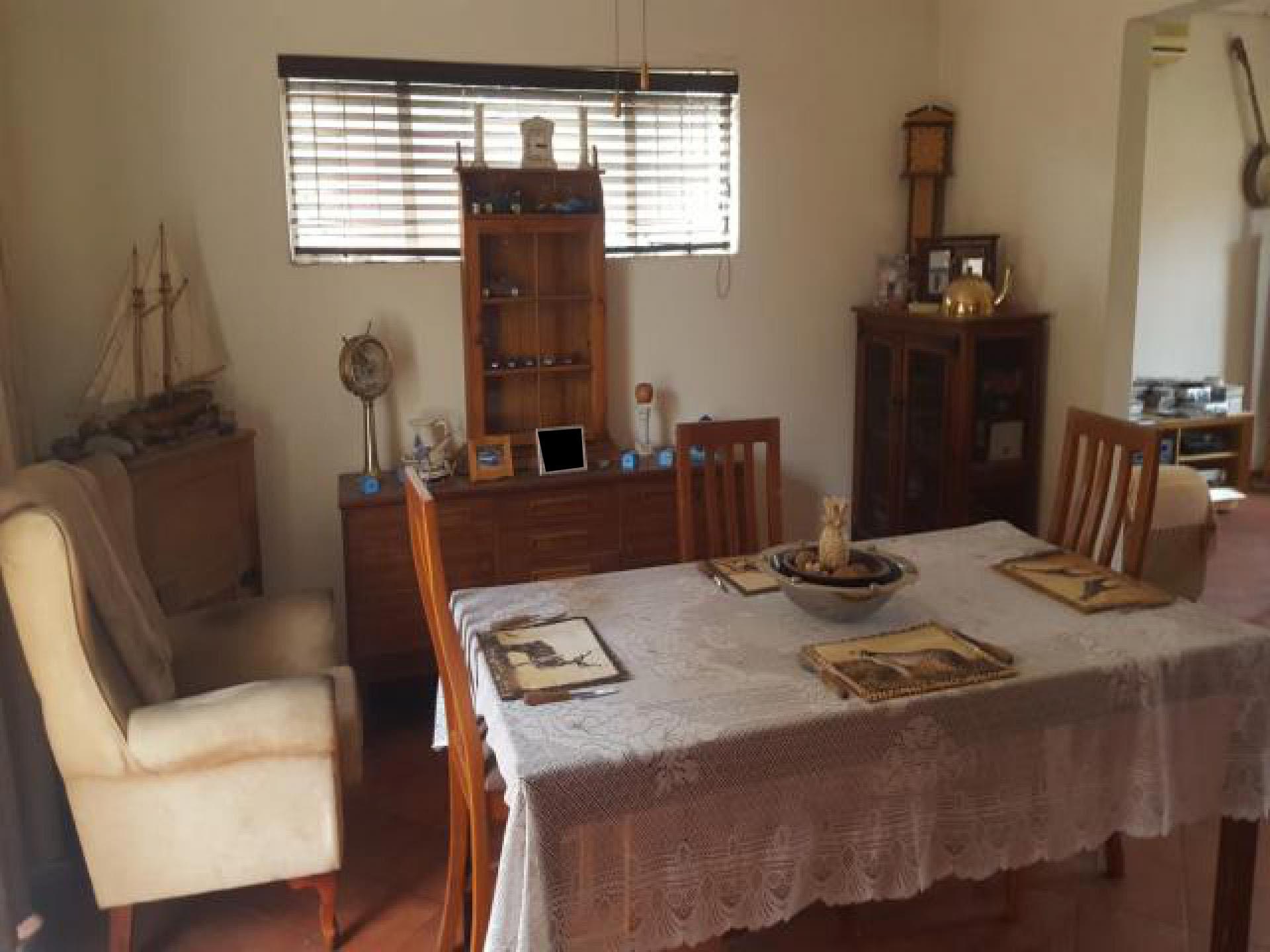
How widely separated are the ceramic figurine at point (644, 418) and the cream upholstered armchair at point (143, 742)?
70.0 inches

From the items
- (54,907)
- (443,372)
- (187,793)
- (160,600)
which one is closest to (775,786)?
(187,793)

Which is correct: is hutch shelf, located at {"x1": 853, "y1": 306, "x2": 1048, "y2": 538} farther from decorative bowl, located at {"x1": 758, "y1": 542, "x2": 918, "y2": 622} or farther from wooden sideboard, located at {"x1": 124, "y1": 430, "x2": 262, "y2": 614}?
wooden sideboard, located at {"x1": 124, "y1": 430, "x2": 262, "y2": 614}

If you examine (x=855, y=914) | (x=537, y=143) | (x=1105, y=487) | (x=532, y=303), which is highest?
(x=537, y=143)

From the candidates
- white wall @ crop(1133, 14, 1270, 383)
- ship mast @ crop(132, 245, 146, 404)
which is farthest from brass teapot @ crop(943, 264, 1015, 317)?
ship mast @ crop(132, 245, 146, 404)

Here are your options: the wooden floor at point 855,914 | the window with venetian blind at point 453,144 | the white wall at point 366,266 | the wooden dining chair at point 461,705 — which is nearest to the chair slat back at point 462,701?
the wooden dining chair at point 461,705

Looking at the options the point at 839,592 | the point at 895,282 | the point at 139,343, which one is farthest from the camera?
the point at 895,282

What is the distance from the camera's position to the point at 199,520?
312 centimetres

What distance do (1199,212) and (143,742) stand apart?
5.60 metres

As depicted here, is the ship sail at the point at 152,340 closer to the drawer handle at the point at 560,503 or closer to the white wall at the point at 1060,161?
the drawer handle at the point at 560,503

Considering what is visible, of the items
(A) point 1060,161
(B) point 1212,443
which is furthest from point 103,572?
(B) point 1212,443

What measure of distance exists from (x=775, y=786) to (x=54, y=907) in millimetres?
1800

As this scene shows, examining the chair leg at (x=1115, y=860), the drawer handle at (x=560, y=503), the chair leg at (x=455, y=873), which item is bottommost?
the chair leg at (x=1115, y=860)

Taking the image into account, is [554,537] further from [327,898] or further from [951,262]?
[951,262]

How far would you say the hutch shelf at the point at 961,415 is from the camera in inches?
140
